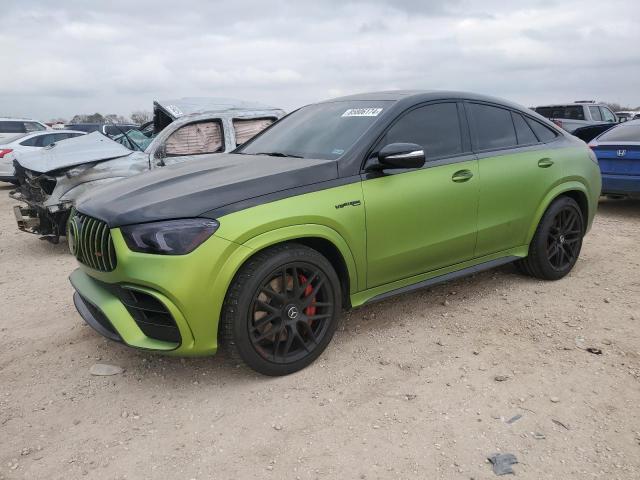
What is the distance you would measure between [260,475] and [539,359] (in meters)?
1.94

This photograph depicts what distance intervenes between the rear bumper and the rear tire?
3319 millimetres

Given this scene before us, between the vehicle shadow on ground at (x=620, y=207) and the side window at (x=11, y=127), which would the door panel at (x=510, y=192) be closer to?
the vehicle shadow on ground at (x=620, y=207)

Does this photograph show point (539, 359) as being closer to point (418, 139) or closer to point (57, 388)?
point (418, 139)

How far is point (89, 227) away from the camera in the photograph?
3.11m

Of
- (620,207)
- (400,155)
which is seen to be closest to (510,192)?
(400,155)

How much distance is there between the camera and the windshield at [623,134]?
25.1 ft

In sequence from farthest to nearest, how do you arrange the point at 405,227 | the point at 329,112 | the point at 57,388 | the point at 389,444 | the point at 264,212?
the point at 329,112 → the point at 405,227 → the point at 57,388 → the point at 264,212 → the point at 389,444

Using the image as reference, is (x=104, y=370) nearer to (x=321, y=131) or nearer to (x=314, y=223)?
(x=314, y=223)

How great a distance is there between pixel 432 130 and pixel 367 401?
6.57 ft

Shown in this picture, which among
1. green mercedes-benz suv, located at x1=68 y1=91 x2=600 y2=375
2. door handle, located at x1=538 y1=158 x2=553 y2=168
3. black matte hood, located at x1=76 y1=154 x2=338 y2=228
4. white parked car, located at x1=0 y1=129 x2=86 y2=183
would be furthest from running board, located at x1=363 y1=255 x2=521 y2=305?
white parked car, located at x1=0 y1=129 x2=86 y2=183

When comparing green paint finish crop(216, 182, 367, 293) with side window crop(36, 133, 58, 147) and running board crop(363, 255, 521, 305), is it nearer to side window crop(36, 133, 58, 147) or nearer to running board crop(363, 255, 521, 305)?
running board crop(363, 255, 521, 305)

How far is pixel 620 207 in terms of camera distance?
27.4 ft

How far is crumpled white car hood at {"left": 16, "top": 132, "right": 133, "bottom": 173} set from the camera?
236 inches

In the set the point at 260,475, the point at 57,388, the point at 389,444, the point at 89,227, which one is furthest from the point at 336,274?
the point at 57,388
